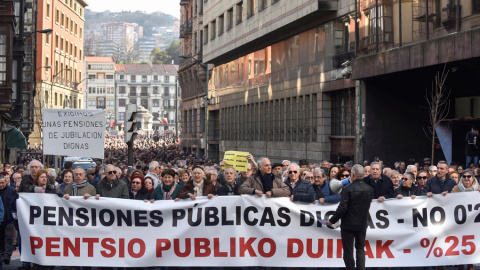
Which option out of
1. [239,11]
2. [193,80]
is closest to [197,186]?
[239,11]

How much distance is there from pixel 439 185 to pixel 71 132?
265 inches

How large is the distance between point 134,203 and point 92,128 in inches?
142

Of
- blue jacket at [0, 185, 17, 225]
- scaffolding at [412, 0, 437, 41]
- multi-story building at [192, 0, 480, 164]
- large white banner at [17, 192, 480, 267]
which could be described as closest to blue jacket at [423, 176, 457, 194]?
large white banner at [17, 192, 480, 267]

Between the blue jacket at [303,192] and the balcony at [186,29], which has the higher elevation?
the balcony at [186,29]

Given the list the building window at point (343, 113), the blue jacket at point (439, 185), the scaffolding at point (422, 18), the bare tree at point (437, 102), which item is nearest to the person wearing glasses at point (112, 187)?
the blue jacket at point (439, 185)

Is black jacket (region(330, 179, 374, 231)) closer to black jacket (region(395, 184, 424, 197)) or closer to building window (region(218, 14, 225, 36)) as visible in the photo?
black jacket (region(395, 184, 424, 197))

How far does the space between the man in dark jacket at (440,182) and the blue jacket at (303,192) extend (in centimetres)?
303

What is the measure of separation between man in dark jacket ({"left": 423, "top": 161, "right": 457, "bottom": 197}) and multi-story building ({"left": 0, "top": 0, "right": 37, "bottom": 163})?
24.3 m

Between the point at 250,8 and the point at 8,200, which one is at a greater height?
the point at 250,8

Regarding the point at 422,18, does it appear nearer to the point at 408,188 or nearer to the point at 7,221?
the point at 408,188

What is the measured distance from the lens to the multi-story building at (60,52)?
86844 millimetres

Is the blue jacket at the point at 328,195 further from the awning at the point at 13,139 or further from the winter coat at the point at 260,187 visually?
the awning at the point at 13,139

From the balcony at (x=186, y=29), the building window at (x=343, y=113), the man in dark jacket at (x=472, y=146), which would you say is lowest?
the man in dark jacket at (x=472, y=146)

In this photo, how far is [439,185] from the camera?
1484cm
